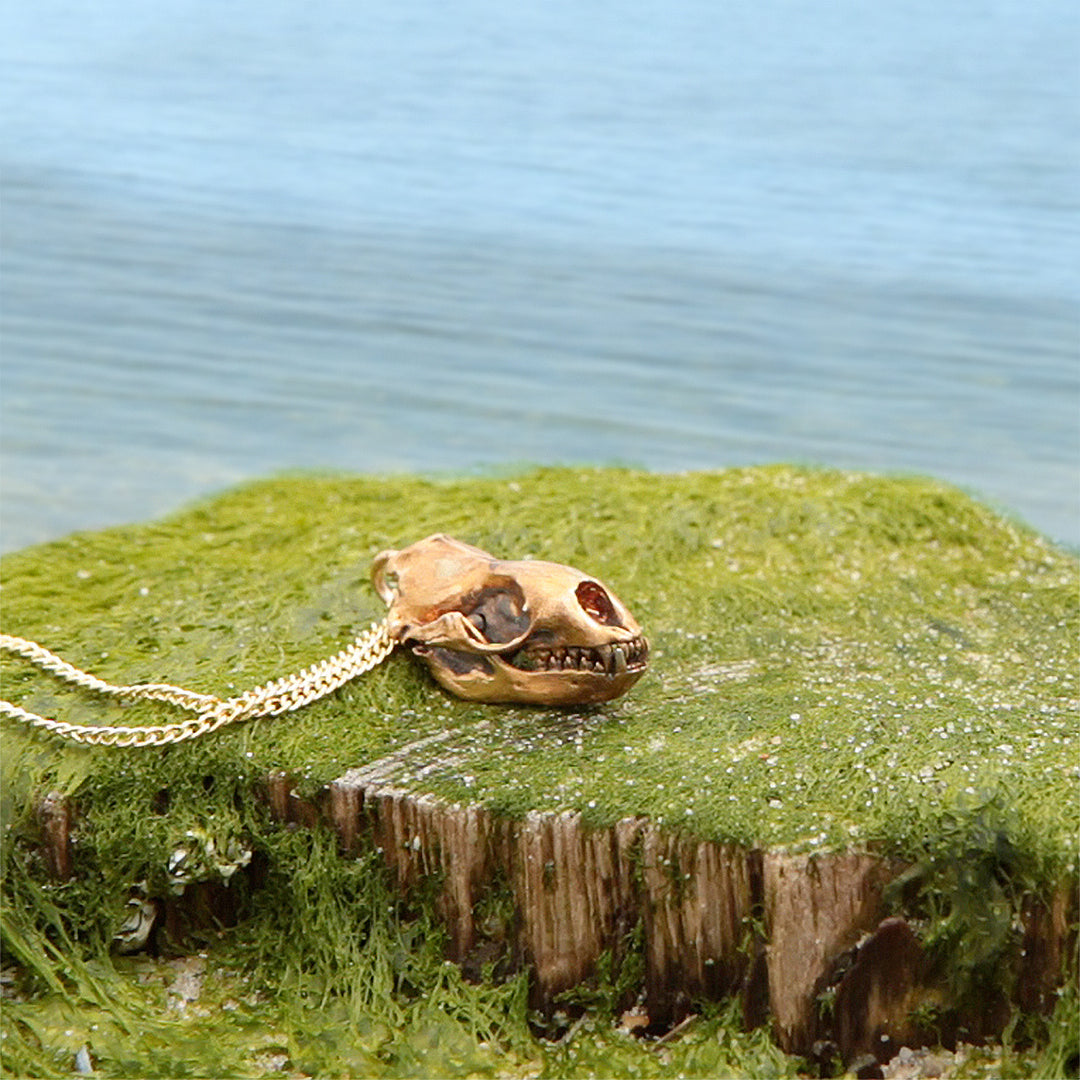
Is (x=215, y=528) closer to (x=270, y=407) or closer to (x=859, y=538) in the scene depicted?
(x=859, y=538)

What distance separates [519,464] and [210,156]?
437 cm

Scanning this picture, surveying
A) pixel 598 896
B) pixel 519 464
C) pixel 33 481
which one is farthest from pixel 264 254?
pixel 598 896

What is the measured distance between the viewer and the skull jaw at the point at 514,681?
2.21 m

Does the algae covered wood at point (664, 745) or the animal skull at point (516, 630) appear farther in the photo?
the animal skull at point (516, 630)

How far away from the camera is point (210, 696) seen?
2.29 metres

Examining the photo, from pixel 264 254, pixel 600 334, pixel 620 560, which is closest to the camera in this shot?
pixel 620 560

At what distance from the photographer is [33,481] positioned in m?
4.45

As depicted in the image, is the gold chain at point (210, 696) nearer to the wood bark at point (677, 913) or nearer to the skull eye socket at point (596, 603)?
the wood bark at point (677, 913)

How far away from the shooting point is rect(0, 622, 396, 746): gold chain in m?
2.21

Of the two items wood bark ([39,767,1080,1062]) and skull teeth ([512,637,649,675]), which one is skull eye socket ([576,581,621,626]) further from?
wood bark ([39,767,1080,1062])

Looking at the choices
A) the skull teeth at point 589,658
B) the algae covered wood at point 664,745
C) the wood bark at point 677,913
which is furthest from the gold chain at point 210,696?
the skull teeth at point 589,658

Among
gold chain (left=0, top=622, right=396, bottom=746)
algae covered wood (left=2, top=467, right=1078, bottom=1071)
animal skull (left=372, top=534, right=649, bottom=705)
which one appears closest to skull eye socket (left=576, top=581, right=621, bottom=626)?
animal skull (left=372, top=534, right=649, bottom=705)

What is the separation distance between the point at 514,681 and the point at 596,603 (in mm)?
155

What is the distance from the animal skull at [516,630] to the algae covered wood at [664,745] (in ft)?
0.17
